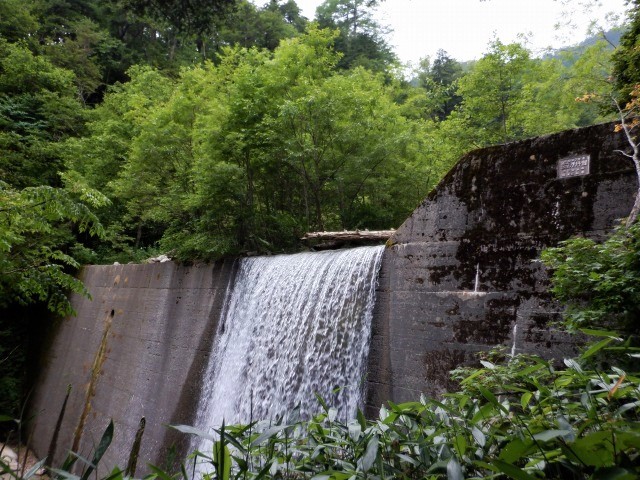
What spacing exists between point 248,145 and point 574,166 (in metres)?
5.96

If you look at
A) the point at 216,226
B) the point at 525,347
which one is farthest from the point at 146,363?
the point at 525,347

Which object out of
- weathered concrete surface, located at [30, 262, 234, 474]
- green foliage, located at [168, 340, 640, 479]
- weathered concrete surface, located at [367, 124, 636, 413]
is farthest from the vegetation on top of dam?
weathered concrete surface, located at [30, 262, 234, 474]

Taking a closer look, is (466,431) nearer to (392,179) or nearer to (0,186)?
(0,186)

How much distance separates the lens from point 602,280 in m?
3.10

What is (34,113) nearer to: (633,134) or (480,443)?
(633,134)

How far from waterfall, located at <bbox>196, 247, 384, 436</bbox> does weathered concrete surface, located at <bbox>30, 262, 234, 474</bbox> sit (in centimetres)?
62

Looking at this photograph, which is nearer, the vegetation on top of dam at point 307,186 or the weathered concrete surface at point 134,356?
the vegetation on top of dam at point 307,186

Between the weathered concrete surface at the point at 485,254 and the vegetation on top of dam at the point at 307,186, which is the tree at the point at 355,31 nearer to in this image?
the vegetation on top of dam at the point at 307,186

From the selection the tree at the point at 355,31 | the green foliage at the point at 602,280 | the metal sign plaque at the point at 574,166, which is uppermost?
the tree at the point at 355,31

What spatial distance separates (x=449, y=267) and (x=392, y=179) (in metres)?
5.44

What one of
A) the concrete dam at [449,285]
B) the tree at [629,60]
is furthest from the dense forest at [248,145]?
the concrete dam at [449,285]

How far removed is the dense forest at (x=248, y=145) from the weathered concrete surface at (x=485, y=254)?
1.76 metres

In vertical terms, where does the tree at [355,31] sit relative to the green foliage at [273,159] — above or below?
above

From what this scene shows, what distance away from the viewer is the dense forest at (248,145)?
234 inches
